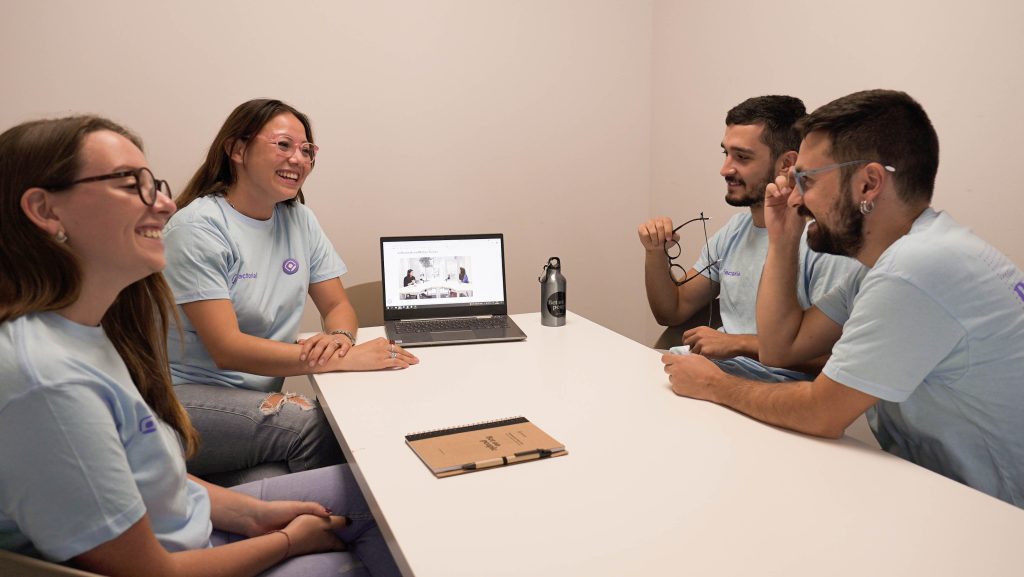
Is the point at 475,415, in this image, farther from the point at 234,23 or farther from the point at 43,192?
the point at 234,23

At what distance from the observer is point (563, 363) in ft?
6.84

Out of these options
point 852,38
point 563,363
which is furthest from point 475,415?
point 852,38

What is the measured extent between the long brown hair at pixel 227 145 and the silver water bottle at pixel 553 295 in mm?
972

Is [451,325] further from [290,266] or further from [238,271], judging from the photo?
[238,271]

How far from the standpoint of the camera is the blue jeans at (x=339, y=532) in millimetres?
1412

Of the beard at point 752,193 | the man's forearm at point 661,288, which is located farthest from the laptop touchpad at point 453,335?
the beard at point 752,193

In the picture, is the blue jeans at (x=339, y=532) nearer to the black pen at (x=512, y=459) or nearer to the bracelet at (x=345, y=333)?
the black pen at (x=512, y=459)

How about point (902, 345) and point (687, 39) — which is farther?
point (687, 39)

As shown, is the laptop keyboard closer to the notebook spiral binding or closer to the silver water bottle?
the silver water bottle

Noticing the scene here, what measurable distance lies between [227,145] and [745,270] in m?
1.67

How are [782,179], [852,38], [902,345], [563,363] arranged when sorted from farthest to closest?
[852,38] → [563,363] → [782,179] → [902,345]

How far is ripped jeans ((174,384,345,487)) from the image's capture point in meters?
1.93

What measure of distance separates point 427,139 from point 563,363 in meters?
1.70

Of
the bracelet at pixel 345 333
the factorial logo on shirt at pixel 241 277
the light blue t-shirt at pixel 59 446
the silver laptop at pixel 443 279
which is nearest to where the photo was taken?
the light blue t-shirt at pixel 59 446
